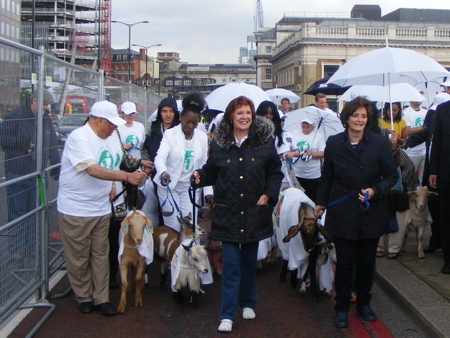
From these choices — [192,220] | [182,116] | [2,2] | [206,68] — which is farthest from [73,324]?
[206,68]

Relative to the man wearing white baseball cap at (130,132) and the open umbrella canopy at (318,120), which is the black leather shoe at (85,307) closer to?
the man wearing white baseball cap at (130,132)

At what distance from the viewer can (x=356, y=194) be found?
218 inches

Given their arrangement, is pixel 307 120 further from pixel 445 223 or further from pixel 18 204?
pixel 18 204

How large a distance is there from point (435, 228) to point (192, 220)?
3421mm

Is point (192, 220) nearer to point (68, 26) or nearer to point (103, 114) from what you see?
point (103, 114)

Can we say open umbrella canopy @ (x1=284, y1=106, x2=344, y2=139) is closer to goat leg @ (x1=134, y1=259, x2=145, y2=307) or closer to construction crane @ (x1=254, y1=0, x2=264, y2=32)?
goat leg @ (x1=134, y1=259, x2=145, y2=307)

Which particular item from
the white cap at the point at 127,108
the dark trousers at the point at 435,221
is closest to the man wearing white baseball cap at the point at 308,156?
the dark trousers at the point at 435,221

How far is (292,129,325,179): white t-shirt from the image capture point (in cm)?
918

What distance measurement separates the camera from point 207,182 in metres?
5.75

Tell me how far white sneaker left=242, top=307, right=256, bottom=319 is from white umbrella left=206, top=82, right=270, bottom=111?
4.25 meters

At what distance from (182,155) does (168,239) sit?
981 millimetres

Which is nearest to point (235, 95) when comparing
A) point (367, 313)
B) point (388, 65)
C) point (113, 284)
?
Answer: point (388, 65)

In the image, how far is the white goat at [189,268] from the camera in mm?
6113

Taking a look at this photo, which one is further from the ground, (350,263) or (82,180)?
(82,180)
